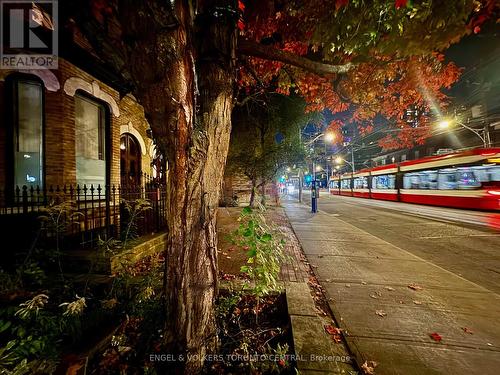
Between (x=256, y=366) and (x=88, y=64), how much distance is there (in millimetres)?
7102

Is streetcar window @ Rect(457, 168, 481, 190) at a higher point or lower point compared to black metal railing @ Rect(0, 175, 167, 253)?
higher

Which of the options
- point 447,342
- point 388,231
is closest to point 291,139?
point 388,231

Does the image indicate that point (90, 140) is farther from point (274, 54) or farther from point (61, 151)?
point (274, 54)

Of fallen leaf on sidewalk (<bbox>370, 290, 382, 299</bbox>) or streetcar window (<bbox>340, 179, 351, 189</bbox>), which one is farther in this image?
streetcar window (<bbox>340, 179, 351, 189</bbox>)

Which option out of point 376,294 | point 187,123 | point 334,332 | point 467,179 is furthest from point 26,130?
point 467,179

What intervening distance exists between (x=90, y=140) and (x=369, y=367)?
7329mm

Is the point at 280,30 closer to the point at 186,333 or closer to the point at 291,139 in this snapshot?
the point at 186,333

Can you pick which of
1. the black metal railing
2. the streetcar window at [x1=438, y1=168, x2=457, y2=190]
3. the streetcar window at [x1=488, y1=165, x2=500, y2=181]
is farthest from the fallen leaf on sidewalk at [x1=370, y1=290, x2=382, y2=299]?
the streetcar window at [x1=438, y1=168, x2=457, y2=190]

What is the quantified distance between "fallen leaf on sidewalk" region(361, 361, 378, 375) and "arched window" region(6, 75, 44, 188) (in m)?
6.56

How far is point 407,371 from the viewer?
212 cm

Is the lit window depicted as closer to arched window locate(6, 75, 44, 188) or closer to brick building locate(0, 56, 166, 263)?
brick building locate(0, 56, 166, 263)

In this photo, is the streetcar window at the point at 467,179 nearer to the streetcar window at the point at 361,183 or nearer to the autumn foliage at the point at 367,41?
the autumn foliage at the point at 367,41

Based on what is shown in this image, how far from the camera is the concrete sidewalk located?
89.6 inches

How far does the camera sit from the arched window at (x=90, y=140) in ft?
18.2
